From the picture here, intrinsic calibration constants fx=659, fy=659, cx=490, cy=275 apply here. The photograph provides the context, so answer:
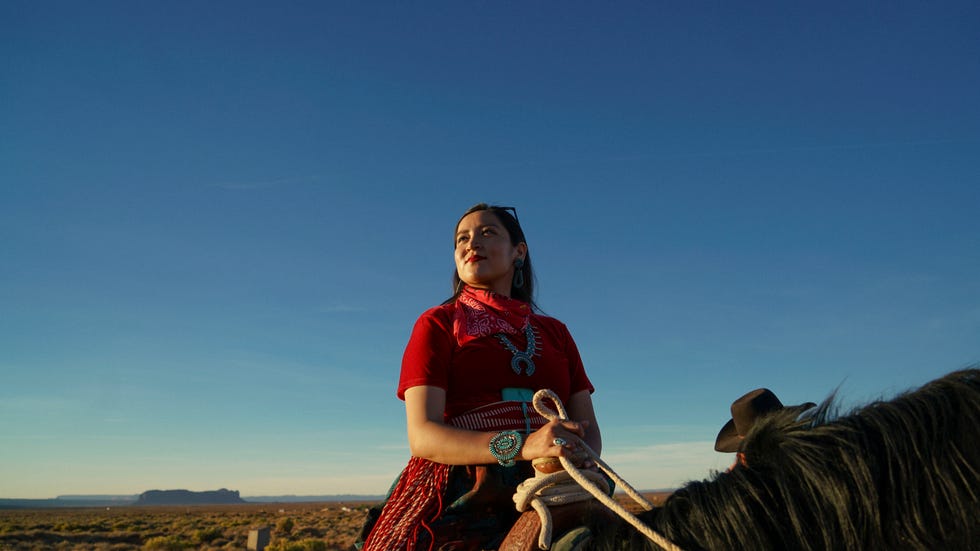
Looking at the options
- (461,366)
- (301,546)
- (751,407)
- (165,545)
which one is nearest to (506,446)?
(461,366)

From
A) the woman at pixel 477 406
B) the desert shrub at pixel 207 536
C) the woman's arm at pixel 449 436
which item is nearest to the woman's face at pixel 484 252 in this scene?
the woman at pixel 477 406

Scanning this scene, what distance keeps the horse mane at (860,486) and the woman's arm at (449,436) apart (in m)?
0.36

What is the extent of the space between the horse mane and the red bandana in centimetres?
103

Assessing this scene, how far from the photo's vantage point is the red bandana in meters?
2.52

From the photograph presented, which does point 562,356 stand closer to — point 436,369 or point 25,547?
point 436,369

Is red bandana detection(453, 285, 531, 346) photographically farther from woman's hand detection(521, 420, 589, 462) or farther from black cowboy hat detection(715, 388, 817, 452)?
black cowboy hat detection(715, 388, 817, 452)

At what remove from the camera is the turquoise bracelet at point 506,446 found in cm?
201

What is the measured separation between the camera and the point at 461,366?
2451 millimetres

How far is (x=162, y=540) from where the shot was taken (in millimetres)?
26172

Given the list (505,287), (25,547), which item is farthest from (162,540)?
(505,287)

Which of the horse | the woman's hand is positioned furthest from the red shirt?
the horse

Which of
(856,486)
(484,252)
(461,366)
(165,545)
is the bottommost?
(165,545)

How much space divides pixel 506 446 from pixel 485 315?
68cm

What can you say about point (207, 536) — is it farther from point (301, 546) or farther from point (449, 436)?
point (449, 436)
